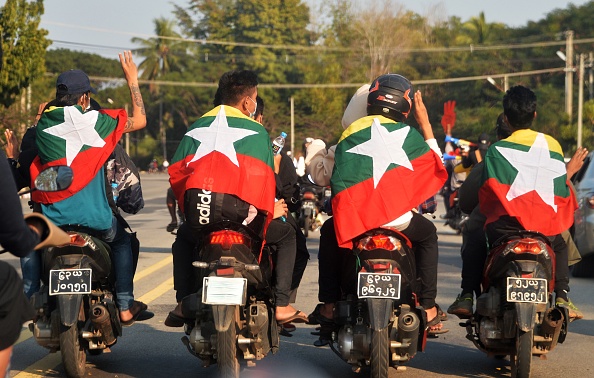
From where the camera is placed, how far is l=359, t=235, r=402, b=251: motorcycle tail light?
6.17 meters

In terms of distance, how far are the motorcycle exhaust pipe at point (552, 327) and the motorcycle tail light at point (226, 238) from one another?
193 cm

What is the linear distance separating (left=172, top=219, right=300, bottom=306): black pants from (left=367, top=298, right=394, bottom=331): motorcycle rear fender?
81 cm

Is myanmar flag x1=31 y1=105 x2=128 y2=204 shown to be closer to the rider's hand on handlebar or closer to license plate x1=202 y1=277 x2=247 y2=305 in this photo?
the rider's hand on handlebar

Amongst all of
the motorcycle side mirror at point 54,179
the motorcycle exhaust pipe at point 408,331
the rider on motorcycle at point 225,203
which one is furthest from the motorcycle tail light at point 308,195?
the motorcycle side mirror at point 54,179

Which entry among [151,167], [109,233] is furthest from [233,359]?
[151,167]

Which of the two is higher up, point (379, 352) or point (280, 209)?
point (280, 209)

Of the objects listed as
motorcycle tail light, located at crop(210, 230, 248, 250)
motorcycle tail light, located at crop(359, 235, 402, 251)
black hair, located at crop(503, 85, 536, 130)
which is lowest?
motorcycle tail light, located at crop(359, 235, 402, 251)

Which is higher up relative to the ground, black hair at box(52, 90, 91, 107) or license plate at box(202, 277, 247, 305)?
black hair at box(52, 90, 91, 107)

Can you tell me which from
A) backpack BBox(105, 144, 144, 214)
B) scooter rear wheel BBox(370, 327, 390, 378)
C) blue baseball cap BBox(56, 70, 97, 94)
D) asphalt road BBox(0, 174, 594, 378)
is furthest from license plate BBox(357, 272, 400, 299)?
blue baseball cap BBox(56, 70, 97, 94)

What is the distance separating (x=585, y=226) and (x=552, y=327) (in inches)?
255

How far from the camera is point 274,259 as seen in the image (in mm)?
6789

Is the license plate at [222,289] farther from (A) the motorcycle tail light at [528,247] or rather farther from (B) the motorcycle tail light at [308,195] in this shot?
(B) the motorcycle tail light at [308,195]

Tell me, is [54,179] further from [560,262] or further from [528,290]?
[560,262]

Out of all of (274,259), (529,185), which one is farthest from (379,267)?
(529,185)
